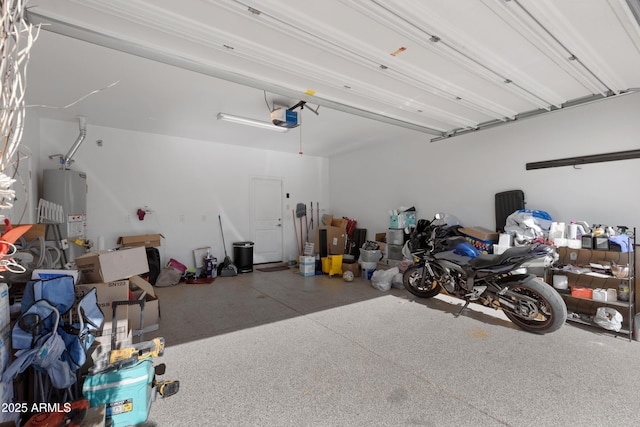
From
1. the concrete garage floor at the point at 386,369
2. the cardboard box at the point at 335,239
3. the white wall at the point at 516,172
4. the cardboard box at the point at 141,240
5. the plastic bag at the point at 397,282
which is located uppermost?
the white wall at the point at 516,172

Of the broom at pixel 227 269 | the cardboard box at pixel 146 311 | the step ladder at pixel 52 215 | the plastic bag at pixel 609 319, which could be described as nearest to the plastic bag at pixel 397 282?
the plastic bag at pixel 609 319

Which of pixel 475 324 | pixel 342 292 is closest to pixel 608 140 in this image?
pixel 475 324

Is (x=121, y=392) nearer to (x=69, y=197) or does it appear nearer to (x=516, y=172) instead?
(x=69, y=197)

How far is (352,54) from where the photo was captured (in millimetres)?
2398

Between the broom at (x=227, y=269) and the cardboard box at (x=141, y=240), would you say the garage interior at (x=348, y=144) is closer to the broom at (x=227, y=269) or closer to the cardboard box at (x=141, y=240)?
the cardboard box at (x=141, y=240)

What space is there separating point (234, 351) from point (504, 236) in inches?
137

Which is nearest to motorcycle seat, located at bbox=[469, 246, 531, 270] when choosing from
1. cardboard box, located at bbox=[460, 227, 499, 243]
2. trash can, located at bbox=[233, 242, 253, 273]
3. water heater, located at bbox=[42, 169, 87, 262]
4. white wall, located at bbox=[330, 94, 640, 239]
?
cardboard box, located at bbox=[460, 227, 499, 243]

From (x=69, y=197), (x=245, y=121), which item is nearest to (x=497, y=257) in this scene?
(x=245, y=121)

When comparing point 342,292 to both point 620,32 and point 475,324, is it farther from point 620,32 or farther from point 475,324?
point 620,32

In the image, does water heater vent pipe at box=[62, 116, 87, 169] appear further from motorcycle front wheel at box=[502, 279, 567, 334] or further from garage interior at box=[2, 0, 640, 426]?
motorcycle front wheel at box=[502, 279, 567, 334]

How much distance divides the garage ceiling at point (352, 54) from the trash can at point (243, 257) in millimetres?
3015

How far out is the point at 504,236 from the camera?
375cm

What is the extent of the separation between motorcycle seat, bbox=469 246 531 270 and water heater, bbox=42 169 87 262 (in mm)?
5470

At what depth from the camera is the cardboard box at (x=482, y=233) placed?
162 inches
